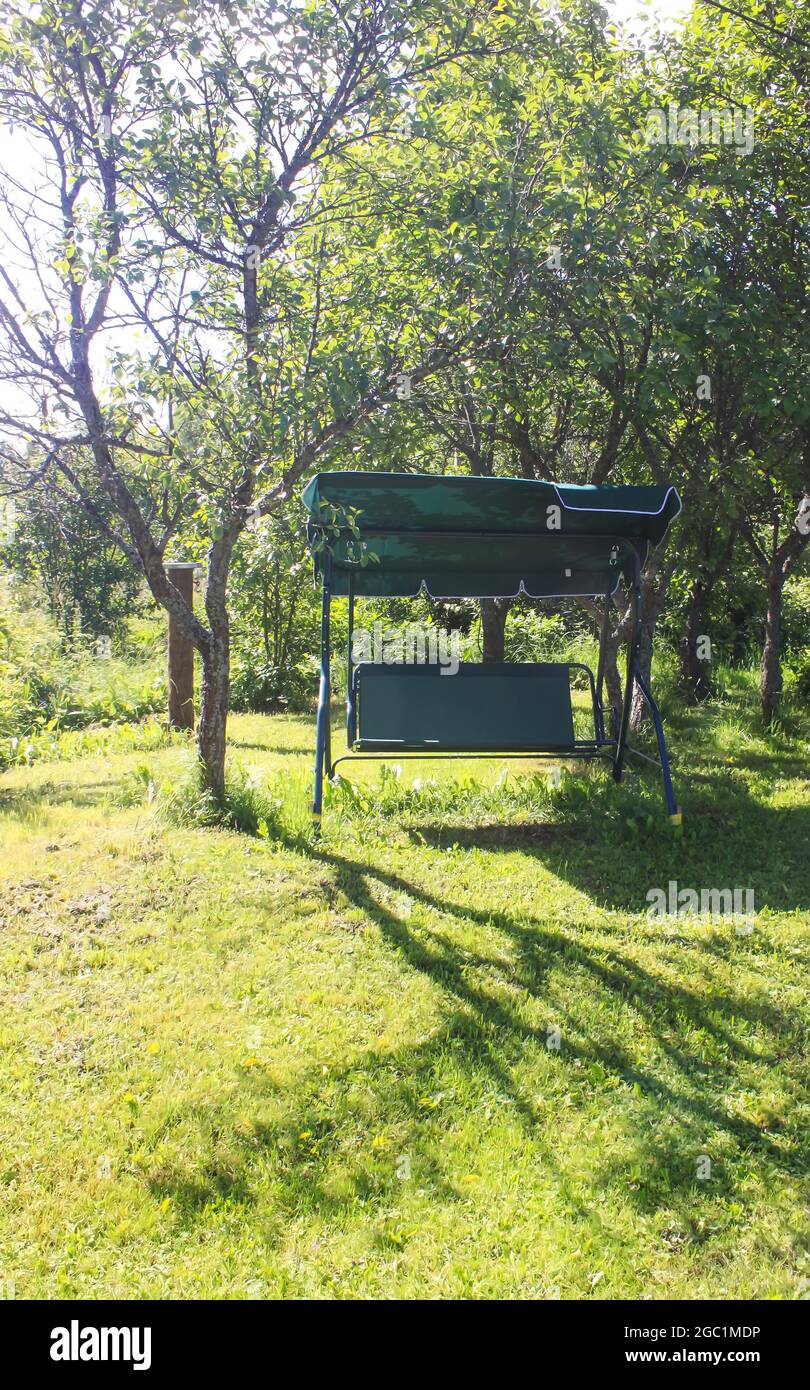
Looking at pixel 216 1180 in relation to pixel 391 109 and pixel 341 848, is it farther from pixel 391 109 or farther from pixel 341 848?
pixel 391 109

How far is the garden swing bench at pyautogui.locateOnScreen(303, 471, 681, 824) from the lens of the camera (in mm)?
6629

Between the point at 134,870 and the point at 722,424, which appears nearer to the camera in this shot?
the point at 134,870

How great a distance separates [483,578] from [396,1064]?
5.18 m

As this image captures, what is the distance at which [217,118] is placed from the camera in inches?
217

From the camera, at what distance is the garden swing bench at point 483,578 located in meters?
6.63

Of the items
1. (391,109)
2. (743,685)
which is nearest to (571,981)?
(391,109)

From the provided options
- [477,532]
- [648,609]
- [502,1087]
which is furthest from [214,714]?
[648,609]

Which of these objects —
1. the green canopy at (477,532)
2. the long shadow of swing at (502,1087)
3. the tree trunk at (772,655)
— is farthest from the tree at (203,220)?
the tree trunk at (772,655)

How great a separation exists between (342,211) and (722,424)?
4.19m

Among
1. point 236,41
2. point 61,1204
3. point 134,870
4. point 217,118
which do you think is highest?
point 236,41

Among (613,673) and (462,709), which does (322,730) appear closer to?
(462,709)

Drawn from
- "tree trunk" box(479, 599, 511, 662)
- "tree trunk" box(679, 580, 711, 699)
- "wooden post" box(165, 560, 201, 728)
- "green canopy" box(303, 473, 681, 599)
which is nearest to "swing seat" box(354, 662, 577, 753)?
"green canopy" box(303, 473, 681, 599)

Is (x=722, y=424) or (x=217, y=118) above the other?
(x=217, y=118)

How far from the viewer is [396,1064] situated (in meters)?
3.90
